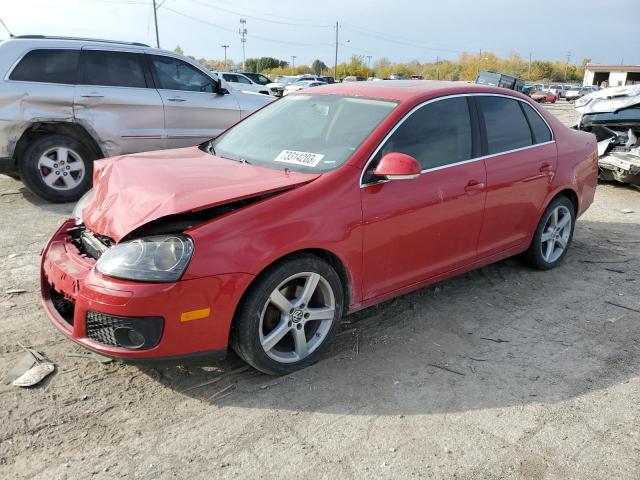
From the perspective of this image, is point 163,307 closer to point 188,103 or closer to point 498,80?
point 188,103

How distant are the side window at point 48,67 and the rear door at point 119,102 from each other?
0.12 meters

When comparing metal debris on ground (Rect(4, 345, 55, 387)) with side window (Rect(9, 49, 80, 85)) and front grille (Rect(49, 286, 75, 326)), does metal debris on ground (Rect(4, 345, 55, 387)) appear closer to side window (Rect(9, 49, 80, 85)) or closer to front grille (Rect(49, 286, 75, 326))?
front grille (Rect(49, 286, 75, 326))

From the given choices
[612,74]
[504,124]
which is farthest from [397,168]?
[612,74]

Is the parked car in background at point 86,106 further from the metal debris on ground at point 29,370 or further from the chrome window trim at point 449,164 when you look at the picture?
the chrome window trim at point 449,164

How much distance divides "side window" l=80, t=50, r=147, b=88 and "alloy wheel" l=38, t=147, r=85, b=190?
95 cm

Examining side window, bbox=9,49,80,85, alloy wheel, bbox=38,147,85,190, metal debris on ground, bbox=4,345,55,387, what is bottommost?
metal debris on ground, bbox=4,345,55,387

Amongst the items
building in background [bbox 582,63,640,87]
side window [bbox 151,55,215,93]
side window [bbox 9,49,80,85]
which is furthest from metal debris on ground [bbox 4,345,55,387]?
building in background [bbox 582,63,640,87]

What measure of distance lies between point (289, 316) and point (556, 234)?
10.1 ft

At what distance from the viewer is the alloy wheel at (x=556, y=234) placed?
4973mm

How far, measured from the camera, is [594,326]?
4.03 m

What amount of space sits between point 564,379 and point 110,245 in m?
2.78

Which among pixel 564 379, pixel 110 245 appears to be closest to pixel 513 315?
pixel 564 379

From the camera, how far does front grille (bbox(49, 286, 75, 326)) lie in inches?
121

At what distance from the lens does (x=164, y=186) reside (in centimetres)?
315
